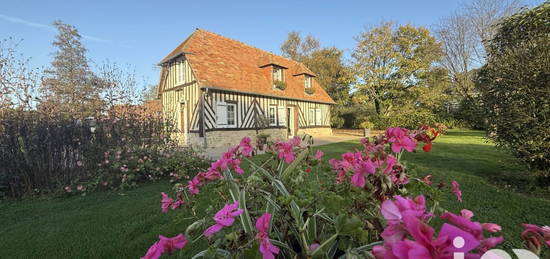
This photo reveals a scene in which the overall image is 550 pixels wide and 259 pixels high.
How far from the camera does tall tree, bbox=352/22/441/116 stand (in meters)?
19.6

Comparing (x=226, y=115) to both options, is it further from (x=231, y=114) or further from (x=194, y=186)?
(x=194, y=186)

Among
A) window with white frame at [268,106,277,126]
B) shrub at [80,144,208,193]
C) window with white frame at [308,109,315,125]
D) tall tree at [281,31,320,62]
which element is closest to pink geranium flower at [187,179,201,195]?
shrub at [80,144,208,193]

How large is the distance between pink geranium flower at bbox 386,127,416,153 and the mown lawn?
1.59 meters

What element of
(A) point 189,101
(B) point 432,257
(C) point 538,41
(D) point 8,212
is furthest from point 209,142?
(B) point 432,257

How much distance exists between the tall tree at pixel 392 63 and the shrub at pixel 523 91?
17.0 metres

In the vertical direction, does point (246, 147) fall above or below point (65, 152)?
above

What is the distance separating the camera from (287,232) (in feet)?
3.28

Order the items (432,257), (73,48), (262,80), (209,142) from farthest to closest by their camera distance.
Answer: (73,48), (262,80), (209,142), (432,257)

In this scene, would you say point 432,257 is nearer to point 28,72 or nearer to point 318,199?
point 318,199

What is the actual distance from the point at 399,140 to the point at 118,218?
3.64 metres

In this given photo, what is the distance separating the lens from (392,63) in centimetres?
2019

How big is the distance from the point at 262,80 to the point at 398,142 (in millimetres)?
13195

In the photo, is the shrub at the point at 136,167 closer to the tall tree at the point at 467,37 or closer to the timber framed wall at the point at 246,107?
the timber framed wall at the point at 246,107

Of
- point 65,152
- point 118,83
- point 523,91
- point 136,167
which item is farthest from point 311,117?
A: point 65,152
